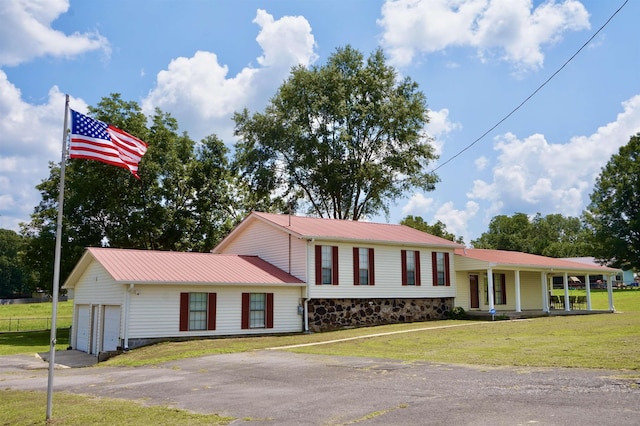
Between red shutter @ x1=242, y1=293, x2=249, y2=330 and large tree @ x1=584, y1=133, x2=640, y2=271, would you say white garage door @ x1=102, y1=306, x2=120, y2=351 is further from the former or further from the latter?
large tree @ x1=584, y1=133, x2=640, y2=271

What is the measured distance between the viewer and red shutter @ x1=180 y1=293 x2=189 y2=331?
21500mm

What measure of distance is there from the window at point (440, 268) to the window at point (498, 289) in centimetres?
299

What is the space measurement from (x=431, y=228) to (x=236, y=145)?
1701 inches

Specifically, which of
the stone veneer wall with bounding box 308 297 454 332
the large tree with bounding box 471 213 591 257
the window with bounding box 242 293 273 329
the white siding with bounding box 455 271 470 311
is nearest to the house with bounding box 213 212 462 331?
the stone veneer wall with bounding box 308 297 454 332

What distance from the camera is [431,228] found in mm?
81062

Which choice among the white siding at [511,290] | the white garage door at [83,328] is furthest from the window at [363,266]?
the white garage door at [83,328]

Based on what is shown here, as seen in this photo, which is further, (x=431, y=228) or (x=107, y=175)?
(x=431, y=228)

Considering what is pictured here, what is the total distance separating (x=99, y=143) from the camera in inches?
425

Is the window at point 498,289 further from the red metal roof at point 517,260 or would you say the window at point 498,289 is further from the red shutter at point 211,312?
the red shutter at point 211,312

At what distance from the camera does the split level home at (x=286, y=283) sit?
69.7ft

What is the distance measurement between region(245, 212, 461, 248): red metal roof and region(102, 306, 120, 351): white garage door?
799 centimetres

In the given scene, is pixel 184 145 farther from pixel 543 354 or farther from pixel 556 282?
pixel 556 282

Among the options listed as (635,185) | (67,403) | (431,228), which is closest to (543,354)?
(67,403)

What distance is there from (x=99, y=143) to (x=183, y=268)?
12616mm
